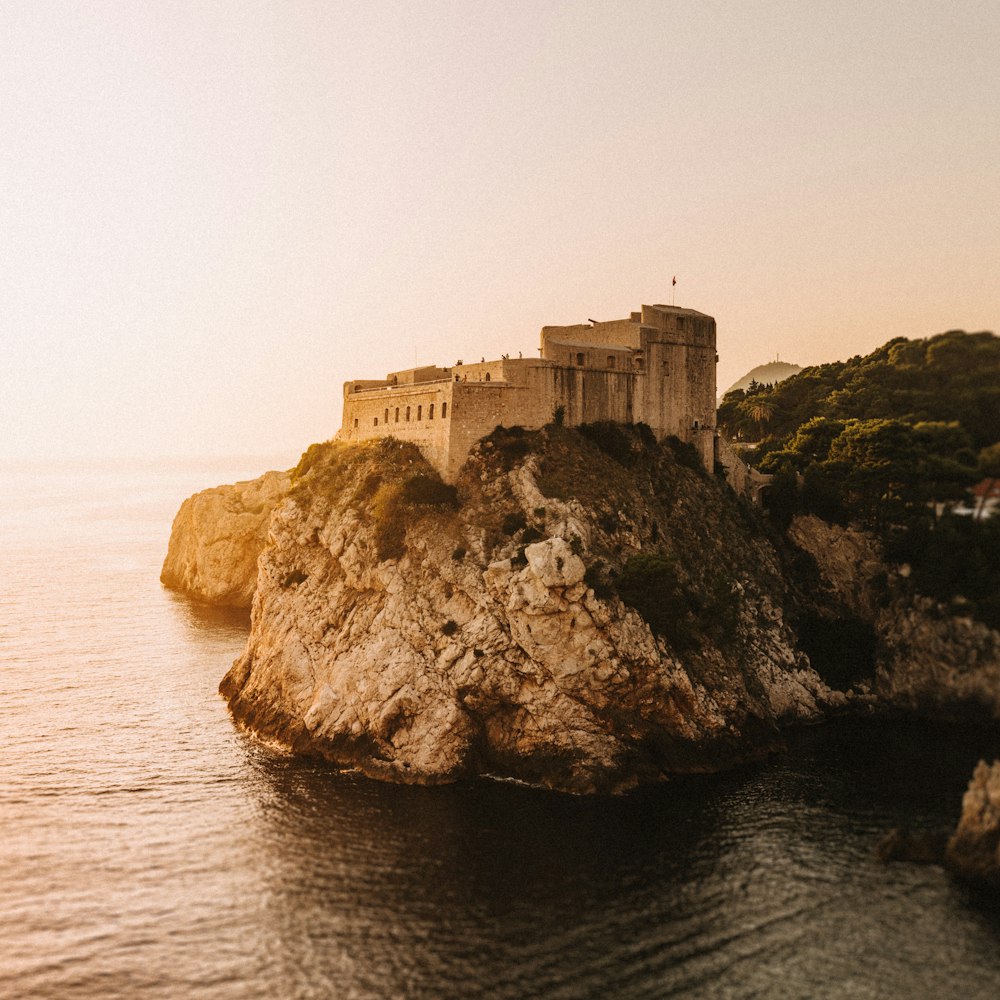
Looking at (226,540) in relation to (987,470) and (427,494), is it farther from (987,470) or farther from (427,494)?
(987,470)

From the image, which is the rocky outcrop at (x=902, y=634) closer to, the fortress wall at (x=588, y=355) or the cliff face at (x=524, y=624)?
the cliff face at (x=524, y=624)

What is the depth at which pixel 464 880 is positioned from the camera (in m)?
35.5

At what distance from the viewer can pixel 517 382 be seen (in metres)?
58.7

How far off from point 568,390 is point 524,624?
67.6 feet

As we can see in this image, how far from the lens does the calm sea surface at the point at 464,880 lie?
29062 mm

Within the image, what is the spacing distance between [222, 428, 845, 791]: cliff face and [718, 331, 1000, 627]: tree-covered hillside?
10.7 meters

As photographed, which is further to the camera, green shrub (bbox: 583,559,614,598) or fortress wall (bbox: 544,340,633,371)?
fortress wall (bbox: 544,340,633,371)

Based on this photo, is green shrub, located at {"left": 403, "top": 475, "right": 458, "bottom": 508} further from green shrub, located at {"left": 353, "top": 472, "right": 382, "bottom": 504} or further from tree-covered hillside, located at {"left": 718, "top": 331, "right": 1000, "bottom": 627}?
tree-covered hillside, located at {"left": 718, "top": 331, "right": 1000, "bottom": 627}

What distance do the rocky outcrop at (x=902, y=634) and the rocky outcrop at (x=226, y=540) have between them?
66126 millimetres

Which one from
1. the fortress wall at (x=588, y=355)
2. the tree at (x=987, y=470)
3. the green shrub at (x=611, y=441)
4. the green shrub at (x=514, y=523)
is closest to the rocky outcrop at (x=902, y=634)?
the tree at (x=987, y=470)

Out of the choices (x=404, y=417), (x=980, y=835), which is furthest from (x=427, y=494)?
(x=980, y=835)

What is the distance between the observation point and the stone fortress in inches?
2288

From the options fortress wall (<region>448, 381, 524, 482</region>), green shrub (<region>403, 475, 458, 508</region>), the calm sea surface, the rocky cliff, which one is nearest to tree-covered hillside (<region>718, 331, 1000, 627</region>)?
the rocky cliff

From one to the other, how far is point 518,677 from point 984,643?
22863 millimetres
